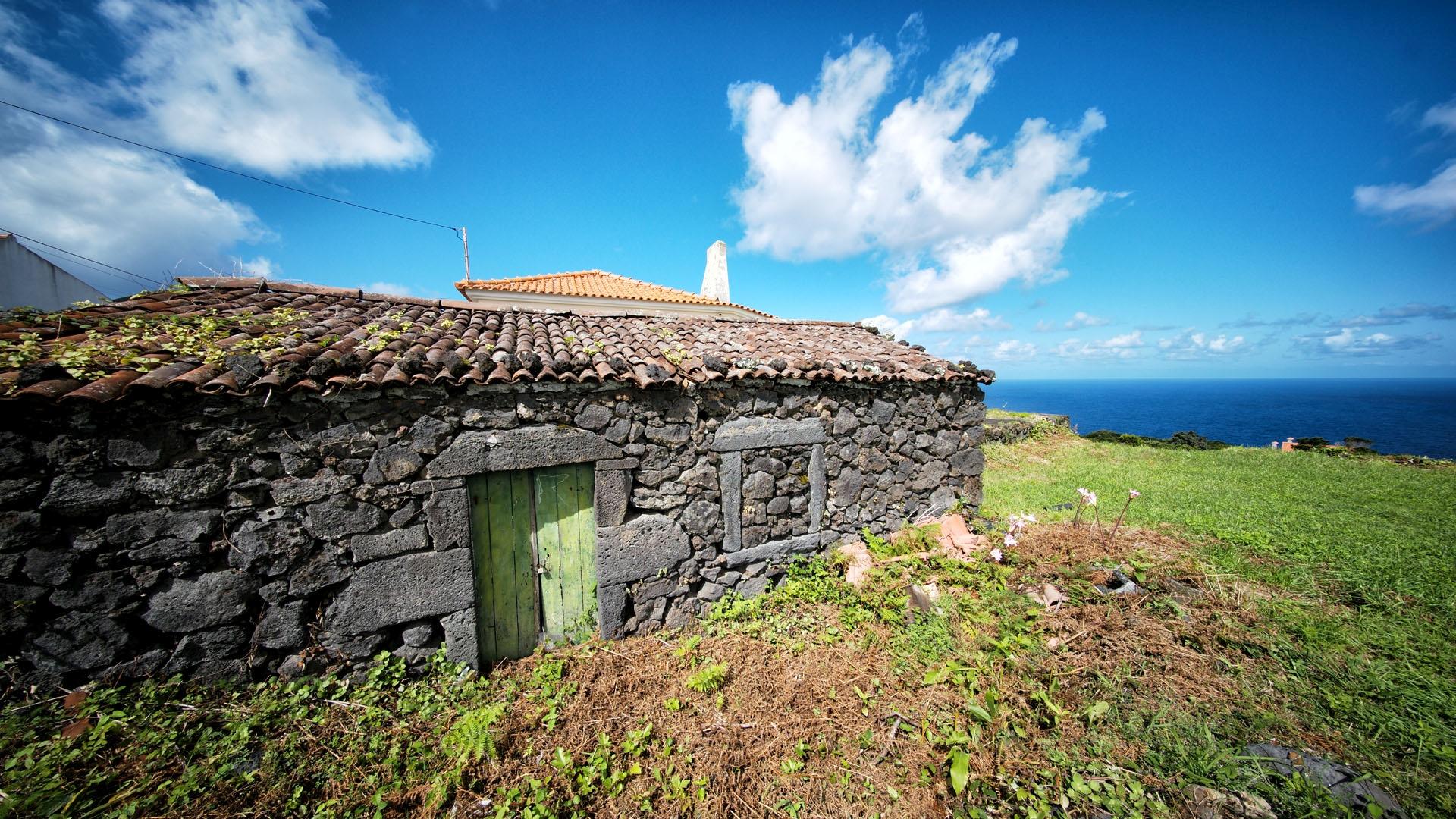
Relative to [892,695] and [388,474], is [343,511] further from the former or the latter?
[892,695]

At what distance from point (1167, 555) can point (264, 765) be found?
8.80 meters

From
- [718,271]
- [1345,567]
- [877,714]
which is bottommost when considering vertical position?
[877,714]

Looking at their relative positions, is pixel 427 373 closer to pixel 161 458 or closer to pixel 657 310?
pixel 161 458

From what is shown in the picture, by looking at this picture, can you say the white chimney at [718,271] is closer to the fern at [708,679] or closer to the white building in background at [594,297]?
the white building in background at [594,297]

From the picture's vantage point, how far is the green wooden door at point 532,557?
461 cm

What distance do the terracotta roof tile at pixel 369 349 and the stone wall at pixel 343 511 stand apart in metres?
0.23

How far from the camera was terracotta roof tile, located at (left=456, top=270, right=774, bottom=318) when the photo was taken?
11.6 meters

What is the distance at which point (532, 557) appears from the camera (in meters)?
4.82

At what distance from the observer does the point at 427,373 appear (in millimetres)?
3994

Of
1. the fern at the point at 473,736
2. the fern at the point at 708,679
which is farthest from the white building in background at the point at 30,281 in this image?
the fern at the point at 708,679

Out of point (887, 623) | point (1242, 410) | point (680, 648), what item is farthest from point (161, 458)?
point (1242, 410)

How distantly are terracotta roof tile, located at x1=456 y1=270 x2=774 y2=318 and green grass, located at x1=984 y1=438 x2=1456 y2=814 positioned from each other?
9395 mm

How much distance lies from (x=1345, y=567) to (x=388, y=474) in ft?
34.6

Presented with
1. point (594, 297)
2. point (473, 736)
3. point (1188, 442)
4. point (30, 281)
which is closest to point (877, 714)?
point (473, 736)
